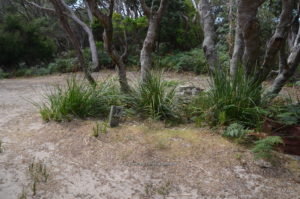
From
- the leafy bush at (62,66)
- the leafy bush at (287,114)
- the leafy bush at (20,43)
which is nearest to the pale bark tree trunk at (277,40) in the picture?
the leafy bush at (287,114)

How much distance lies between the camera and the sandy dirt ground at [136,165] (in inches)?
92.8

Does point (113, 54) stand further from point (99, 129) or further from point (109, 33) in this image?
point (99, 129)

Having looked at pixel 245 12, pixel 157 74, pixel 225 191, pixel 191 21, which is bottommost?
pixel 225 191

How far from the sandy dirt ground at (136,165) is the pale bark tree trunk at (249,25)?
1150 mm

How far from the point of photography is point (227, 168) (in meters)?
2.69

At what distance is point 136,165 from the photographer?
279cm

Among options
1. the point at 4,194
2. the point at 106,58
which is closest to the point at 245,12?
the point at 4,194

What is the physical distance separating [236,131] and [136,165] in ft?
3.69

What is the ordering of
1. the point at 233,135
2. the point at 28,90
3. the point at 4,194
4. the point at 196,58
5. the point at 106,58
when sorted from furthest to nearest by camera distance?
the point at 106,58
the point at 196,58
the point at 28,90
the point at 233,135
the point at 4,194

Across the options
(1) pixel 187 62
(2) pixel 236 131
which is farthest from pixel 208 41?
(1) pixel 187 62

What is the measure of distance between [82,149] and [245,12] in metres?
2.46

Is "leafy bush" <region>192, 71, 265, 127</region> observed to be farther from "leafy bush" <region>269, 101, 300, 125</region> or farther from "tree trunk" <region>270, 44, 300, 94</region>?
"tree trunk" <region>270, 44, 300, 94</region>

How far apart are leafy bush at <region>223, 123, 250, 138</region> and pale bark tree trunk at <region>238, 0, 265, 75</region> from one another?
0.94 meters

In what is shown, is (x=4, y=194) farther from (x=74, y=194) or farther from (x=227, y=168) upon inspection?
(x=227, y=168)
